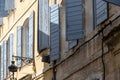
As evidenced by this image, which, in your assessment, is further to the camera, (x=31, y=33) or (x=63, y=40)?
(x=31, y=33)

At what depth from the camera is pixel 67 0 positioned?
2006 cm

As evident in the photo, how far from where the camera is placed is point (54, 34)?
72.4 ft

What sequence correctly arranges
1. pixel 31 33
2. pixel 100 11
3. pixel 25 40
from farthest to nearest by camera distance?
pixel 25 40 → pixel 31 33 → pixel 100 11

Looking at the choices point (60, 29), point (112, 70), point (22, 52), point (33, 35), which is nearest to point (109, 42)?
point (112, 70)

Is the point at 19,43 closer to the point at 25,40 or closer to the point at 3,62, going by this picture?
the point at 25,40

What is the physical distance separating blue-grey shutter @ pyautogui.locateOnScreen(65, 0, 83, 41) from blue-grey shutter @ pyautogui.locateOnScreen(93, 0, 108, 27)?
1.03 metres

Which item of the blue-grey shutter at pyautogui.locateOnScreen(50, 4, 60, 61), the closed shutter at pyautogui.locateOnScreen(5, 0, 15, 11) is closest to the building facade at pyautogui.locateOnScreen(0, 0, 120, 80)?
the blue-grey shutter at pyautogui.locateOnScreen(50, 4, 60, 61)

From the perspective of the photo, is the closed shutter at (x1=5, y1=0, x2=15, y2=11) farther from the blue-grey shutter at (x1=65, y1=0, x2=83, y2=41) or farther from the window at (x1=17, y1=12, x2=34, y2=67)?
the blue-grey shutter at (x1=65, y1=0, x2=83, y2=41)

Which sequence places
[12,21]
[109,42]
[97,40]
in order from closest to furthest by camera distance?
[109,42] → [97,40] → [12,21]

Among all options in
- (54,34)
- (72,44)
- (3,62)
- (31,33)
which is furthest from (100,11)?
(3,62)

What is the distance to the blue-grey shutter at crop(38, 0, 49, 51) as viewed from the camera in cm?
2348

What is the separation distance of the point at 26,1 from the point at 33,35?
2783 millimetres

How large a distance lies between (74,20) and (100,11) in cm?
201

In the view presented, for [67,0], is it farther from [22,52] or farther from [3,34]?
[3,34]
